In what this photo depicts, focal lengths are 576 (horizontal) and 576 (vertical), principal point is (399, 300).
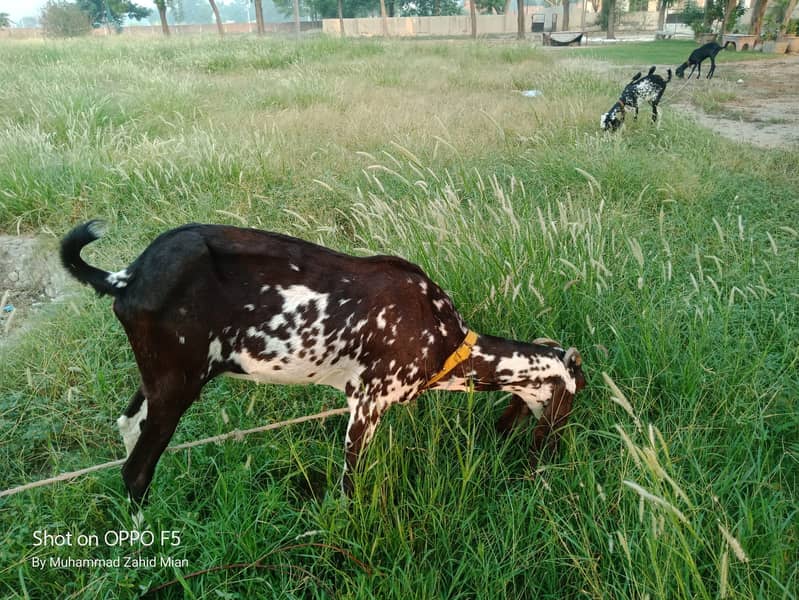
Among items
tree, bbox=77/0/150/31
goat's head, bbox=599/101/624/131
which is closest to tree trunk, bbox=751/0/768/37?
goat's head, bbox=599/101/624/131

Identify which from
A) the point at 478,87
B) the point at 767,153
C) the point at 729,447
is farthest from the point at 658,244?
the point at 478,87

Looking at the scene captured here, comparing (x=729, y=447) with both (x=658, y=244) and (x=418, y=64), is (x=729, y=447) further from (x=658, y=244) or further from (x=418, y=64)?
(x=418, y=64)

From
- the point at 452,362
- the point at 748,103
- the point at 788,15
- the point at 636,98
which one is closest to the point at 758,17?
the point at 788,15

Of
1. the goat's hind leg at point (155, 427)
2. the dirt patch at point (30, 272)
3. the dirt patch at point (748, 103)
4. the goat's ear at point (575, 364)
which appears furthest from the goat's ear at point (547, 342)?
the dirt patch at point (748, 103)

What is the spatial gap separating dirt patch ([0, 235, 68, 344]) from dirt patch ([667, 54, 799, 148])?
924 cm

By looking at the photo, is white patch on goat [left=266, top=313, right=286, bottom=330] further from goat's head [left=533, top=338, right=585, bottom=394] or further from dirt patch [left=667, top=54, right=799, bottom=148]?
dirt patch [left=667, top=54, right=799, bottom=148]

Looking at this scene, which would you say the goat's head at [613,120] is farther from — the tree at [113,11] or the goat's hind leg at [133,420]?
the tree at [113,11]

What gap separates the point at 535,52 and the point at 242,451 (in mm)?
20165

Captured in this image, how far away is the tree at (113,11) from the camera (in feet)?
169

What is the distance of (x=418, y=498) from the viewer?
2.49 metres

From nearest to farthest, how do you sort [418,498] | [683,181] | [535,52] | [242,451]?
[418,498] → [242,451] → [683,181] → [535,52]

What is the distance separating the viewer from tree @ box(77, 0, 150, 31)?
169 ft

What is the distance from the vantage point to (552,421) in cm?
270

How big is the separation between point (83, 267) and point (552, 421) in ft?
7.10
